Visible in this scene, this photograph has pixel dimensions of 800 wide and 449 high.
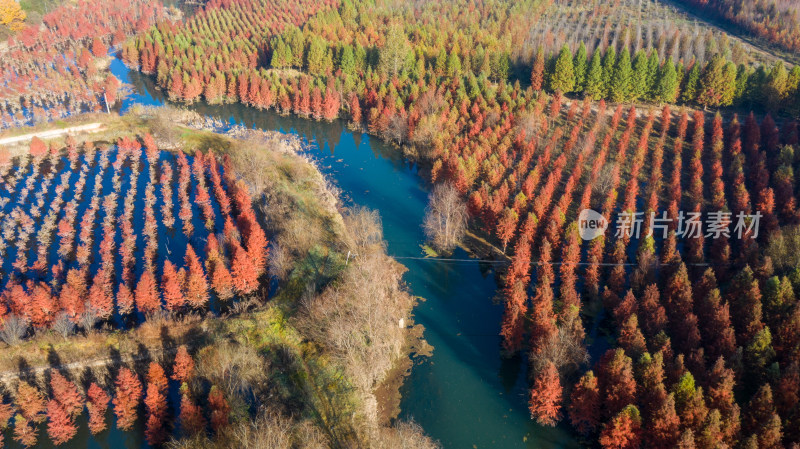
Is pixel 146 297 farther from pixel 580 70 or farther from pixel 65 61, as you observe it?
pixel 65 61

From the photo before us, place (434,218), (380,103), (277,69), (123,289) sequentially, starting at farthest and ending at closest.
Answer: (277,69)
(380,103)
(434,218)
(123,289)

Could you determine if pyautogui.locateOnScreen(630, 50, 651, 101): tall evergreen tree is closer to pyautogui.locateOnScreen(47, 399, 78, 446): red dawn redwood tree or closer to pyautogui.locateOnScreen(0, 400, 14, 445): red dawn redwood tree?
pyautogui.locateOnScreen(47, 399, 78, 446): red dawn redwood tree

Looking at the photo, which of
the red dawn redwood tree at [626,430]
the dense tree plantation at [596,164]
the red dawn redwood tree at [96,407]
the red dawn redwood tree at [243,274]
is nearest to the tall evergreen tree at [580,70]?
the dense tree plantation at [596,164]

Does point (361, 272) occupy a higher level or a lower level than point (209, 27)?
lower

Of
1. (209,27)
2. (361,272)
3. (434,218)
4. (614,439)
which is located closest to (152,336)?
(361,272)

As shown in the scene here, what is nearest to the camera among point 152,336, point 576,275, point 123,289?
point 152,336

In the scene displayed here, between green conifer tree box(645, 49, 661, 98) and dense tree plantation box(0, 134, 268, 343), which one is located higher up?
green conifer tree box(645, 49, 661, 98)

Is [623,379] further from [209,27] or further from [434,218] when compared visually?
[209,27]

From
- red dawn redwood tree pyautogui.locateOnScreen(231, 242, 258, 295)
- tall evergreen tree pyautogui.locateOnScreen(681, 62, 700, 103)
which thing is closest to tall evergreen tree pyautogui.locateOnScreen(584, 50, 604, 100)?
tall evergreen tree pyautogui.locateOnScreen(681, 62, 700, 103)
